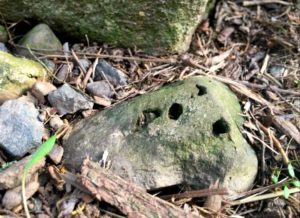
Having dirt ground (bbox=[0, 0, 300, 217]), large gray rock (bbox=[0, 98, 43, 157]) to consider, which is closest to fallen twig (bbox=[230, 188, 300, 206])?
dirt ground (bbox=[0, 0, 300, 217])

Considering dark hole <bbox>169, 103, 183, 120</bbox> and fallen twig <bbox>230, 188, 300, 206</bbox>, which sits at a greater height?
dark hole <bbox>169, 103, 183, 120</bbox>

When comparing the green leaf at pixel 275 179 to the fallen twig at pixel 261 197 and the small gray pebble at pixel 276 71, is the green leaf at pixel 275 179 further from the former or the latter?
the small gray pebble at pixel 276 71

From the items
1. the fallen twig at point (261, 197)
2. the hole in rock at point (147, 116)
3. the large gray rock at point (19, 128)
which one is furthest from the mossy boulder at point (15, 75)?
the fallen twig at point (261, 197)

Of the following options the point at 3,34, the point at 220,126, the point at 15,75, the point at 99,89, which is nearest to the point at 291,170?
the point at 220,126

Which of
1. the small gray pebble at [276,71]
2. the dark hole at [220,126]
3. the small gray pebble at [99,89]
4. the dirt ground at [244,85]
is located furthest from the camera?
the small gray pebble at [276,71]

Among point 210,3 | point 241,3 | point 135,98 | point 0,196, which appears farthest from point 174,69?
point 0,196

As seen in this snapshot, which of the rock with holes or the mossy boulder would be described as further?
the mossy boulder

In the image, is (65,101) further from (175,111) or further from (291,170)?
(291,170)

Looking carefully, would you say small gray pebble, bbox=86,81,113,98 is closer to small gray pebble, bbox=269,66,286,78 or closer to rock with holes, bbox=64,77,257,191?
rock with holes, bbox=64,77,257,191
